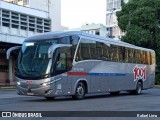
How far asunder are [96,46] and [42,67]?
4477mm

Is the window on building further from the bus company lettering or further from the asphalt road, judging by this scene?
the asphalt road

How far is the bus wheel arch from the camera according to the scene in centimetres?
2002

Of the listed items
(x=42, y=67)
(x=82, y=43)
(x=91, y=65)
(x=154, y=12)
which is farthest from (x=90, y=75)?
(x=154, y=12)

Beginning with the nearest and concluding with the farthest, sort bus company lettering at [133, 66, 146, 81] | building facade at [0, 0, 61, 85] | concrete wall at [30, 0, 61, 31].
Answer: bus company lettering at [133, 66, 146, 81] < building facade at [0, 0, 61, 85] < concrete wall at [30, 0, 61, 31]

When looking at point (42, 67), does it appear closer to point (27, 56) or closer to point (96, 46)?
point (27, 56)

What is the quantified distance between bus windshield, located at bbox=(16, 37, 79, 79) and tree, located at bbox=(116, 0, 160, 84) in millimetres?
32411

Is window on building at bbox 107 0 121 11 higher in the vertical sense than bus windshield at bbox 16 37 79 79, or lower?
higher

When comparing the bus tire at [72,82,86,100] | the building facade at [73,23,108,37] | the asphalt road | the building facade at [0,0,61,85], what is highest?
the building facade at [73,23,108,37]

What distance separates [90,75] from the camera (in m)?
21.2

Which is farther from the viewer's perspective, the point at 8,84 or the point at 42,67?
the point at 8,84

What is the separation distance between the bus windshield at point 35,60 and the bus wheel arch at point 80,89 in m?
2.32

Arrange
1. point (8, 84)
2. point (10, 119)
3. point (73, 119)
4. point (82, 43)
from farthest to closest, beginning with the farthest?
point (8, 84) < point (82, 43) < point (73, 119) < point (10, 119)

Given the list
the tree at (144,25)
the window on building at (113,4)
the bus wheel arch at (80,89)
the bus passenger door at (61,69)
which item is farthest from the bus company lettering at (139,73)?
the window on building at (113,4)

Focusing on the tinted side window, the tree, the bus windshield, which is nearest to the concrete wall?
the tree
